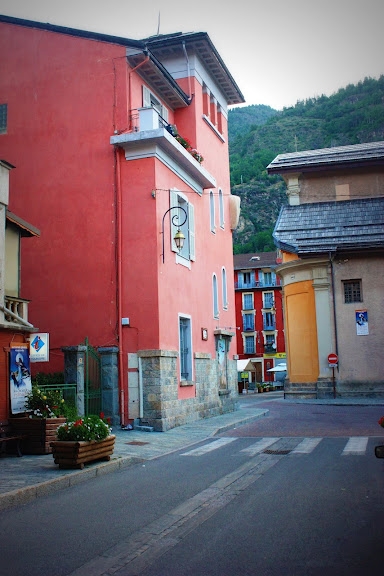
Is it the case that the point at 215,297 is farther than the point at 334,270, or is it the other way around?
the point at 334,270

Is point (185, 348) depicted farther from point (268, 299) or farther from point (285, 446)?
point (268, 299)

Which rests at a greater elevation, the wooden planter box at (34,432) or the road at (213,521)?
the wooden planter box at (34,432)

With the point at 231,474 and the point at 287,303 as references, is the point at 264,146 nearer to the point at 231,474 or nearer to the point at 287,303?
the point at 287,303

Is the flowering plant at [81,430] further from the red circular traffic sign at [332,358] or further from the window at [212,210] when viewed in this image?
the red circular traffic sign at [332,358]

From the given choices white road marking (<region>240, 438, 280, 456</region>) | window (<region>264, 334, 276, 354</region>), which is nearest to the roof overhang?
white road marking (<region>240, 438, 280, 456</region>)

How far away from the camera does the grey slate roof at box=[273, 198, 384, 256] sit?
33.4m

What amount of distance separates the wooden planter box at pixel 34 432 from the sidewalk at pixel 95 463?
0.79 feet

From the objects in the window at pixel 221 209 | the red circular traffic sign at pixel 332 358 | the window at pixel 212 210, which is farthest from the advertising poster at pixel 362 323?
the window at pixel 212 210

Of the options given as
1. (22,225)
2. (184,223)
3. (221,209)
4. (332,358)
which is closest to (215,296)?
(221,209)

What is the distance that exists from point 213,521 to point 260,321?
67.6m

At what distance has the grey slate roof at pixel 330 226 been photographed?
33406 mm

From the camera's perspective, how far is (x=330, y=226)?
116 feet

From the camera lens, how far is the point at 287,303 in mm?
35562

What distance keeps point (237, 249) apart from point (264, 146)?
1914 cm
